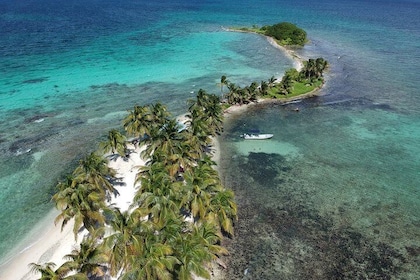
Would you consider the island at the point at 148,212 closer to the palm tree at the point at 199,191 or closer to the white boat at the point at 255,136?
the palm tree at the point at 199,191

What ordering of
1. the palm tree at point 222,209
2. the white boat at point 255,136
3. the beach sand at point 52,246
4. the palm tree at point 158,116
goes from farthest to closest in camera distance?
the white boat at point 255,136
the palm tree at point 158,116
the palm tree at point 222,209
the beach sand at point 52,246

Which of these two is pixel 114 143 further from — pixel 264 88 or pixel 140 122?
pixel 264 88

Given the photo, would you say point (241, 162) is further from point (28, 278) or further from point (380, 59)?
point (380, 59)

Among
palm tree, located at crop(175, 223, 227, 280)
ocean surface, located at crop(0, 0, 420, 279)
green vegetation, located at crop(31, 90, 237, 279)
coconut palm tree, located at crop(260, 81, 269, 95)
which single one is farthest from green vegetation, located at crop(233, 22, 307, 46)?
palm tree, located at crop(175, 223, 227, 280)

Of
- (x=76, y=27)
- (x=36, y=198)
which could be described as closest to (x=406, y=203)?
(x=36, y=198)

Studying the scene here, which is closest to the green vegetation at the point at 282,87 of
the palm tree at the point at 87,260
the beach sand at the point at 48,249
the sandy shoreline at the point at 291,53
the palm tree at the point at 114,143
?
the sandy shoreline at the point at 291,53
